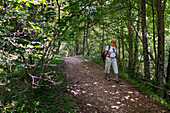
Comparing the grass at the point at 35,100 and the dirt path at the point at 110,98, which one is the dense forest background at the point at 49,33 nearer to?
the grass at the point at 35,100

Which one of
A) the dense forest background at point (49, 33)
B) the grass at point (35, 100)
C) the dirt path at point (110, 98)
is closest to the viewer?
the dense forest background at point (49, 33)

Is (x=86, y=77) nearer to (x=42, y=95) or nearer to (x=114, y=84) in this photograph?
(x=114, y=84)

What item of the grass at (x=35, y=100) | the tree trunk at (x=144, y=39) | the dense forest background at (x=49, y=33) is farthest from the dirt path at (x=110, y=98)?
the tree trunk at (x=144, y=39)

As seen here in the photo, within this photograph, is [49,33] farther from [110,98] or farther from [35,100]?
[110,98]

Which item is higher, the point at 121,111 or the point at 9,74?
the point at 9,74

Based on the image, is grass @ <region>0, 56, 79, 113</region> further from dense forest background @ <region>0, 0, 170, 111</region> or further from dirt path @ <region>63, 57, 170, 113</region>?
dirt path @ <region>63, 57, 170, 113</region>

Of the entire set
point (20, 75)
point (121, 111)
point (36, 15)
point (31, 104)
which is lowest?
point (121, 111)

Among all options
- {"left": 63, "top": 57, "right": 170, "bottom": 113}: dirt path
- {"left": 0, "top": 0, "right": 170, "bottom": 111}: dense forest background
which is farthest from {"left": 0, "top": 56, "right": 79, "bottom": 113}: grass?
{"left": 63, "top": 57, "right": 170, "bottom": 113}: dirt path

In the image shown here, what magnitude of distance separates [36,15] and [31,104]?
2845 mm

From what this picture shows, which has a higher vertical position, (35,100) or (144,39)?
(144,39)

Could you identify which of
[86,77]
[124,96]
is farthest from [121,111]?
[86,77]

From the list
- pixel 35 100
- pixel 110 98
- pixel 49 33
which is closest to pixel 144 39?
pixel 110 98

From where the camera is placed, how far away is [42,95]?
14.3ft

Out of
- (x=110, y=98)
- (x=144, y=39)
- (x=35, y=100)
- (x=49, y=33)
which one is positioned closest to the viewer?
(x=49, y=33)
